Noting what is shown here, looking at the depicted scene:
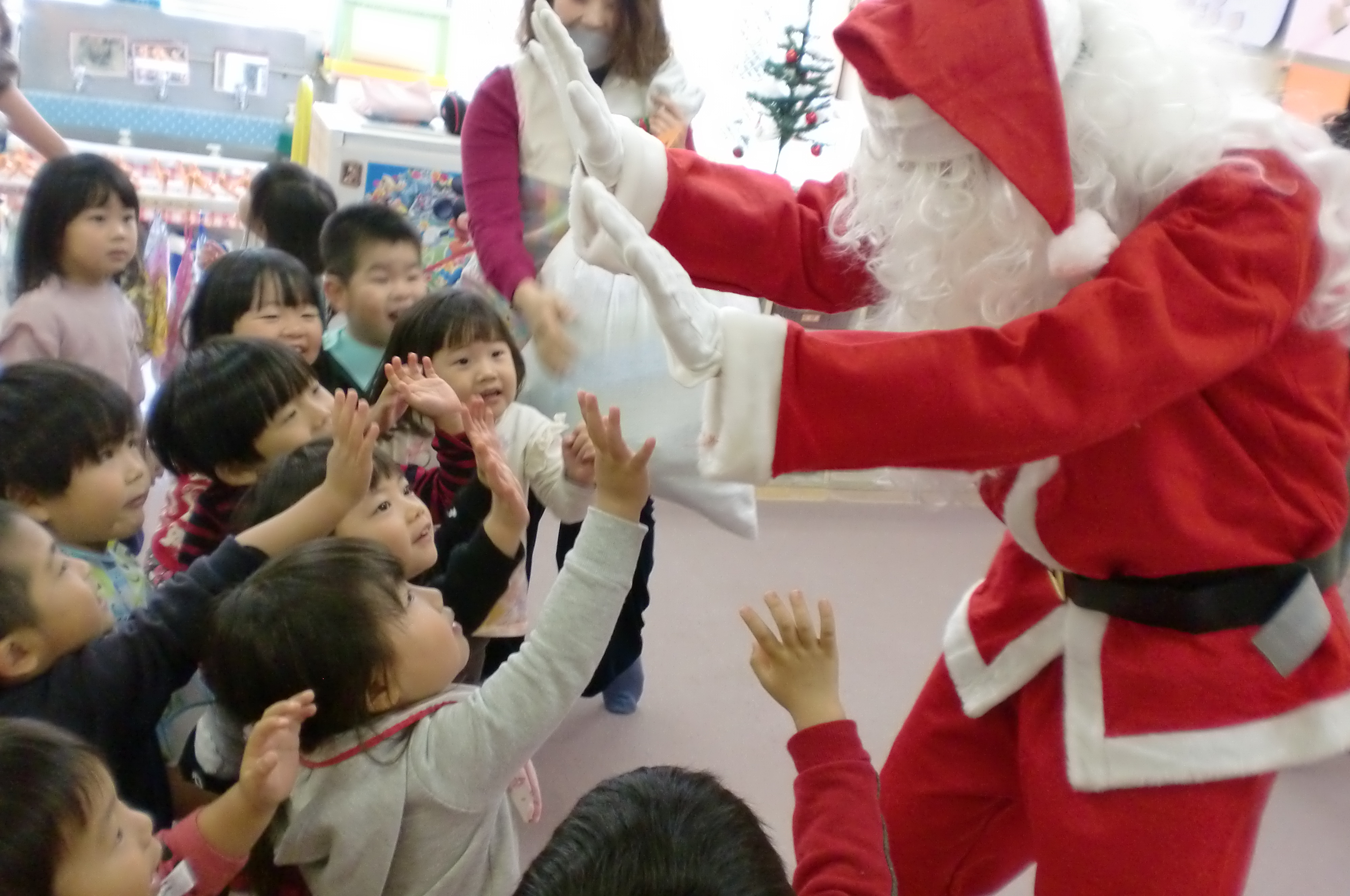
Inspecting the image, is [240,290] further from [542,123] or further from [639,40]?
[639,40]

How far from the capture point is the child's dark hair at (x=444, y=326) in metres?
1.44

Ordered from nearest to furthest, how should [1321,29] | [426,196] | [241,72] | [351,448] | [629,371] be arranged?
[351,448], [629,371], [1321,29], [426,196], [241,72]

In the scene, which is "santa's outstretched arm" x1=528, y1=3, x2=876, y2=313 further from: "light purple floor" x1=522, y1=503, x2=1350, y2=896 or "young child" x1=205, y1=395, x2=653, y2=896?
"light purple floor" x1=522, y1=503, x2=1350, y2=896

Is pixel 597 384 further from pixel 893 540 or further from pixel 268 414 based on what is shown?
pixel 893 540

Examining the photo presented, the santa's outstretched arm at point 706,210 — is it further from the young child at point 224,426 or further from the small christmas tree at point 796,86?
the small christmas tree at point 796,86

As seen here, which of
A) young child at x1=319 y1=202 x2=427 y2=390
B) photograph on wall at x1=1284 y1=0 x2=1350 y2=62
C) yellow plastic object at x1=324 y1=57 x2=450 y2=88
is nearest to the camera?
young child at x1=319 y1=202 x2=427 y2=390

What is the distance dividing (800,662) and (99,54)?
12.2 feet

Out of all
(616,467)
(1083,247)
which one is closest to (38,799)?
(616,467)

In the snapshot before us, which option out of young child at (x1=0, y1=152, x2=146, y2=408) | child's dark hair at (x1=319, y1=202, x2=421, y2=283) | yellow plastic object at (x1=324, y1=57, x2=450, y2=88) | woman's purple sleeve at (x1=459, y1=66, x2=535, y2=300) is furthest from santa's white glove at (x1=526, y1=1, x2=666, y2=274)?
yellow plastic object at (x1=324, y1=57, x2=450, y2=88)

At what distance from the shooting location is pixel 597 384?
1.45m

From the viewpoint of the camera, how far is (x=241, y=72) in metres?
3.62

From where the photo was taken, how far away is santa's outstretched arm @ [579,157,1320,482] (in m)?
0.66

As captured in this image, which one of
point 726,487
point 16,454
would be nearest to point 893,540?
point 726,487

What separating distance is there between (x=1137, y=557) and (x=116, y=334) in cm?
177
